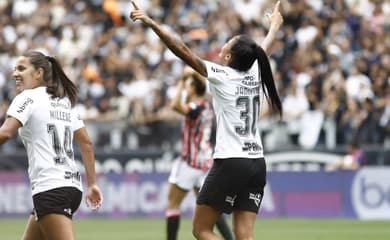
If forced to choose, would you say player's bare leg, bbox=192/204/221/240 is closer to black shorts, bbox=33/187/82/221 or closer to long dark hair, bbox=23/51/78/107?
black shorts, bbox=33/187/82/221

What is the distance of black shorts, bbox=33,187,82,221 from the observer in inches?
326

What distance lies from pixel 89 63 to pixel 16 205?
487 cm

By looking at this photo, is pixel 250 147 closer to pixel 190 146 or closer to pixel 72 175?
pixel 72 175

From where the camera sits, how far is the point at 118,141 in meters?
23.0

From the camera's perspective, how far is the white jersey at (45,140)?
27.3ft

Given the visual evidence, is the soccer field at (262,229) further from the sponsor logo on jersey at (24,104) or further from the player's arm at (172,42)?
the sponsor logo on jersey at (24,104)

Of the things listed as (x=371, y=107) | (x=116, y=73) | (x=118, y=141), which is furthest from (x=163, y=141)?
(x=371, y=107)

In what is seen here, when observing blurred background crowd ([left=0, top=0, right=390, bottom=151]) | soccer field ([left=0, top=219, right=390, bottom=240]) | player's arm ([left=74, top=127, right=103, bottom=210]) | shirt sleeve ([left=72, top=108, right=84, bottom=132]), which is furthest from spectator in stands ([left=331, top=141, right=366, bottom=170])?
shirt sleeve ([left=72, top=108, right=84, bottom=132])

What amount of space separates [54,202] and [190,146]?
5725 mm

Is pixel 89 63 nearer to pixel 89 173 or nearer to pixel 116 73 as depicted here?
pixel 116 73

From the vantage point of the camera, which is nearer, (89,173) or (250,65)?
(89,173)

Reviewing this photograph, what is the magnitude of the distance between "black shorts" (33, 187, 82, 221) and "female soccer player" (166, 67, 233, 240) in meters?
5.26

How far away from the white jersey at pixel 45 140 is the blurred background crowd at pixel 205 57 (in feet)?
39.7

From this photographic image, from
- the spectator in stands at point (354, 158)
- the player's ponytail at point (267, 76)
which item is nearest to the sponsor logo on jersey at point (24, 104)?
the player's ponytail at point (267, 76)
